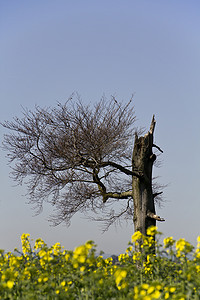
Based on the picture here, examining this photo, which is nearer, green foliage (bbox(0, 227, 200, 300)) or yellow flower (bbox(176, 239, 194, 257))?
green foliage (bbox(0, 227, 200, 300))

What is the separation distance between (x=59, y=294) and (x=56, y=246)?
2336mm

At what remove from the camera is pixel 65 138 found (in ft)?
29.9

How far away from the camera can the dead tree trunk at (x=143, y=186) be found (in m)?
9.12

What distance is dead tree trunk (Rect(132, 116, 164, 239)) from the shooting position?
912cm

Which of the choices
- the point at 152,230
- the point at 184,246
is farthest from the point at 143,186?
the point at 184,246

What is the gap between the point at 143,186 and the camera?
9469 millimetres

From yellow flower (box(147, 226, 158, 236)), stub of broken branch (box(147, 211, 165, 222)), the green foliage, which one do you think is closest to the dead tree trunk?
stub of broken branch (box(147, 211, 165, 222))

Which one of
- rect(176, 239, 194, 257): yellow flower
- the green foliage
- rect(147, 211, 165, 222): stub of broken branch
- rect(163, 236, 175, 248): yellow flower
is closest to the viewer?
the green foliage

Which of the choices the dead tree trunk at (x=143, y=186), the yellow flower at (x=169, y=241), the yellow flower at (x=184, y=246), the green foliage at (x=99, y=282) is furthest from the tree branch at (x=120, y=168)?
the yellow flower at (x=184, y=246)

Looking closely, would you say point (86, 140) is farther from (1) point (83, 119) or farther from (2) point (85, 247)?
(2) point (85, 247)

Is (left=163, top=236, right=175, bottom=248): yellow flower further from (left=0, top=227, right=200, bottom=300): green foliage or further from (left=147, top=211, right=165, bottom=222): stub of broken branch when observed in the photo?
(left=147, top=211, right=165, bottom=222): stub of broken branch

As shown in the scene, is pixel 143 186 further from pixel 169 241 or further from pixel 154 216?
pixel 169 241

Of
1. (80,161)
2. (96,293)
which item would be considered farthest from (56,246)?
(80,161)

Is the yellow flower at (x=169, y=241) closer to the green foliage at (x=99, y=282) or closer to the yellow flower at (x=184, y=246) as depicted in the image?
the green foliage at (x=99, y=282)
